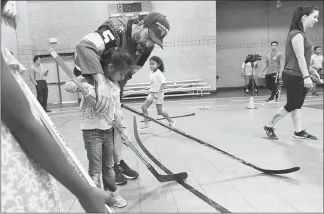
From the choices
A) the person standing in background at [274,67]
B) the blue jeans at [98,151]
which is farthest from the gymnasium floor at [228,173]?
the person standing in background at [274,67]

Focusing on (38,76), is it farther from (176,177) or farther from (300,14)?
(300,14)

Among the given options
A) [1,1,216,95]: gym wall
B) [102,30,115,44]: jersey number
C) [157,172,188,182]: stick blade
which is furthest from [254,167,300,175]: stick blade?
[1,1,216,95]: gym wall

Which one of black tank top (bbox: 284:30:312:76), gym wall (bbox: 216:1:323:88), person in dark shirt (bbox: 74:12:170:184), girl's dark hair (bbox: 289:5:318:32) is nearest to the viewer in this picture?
person in dark shirt (bbox: 74:12:170:184)

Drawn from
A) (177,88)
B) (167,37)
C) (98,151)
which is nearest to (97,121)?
(98,151)

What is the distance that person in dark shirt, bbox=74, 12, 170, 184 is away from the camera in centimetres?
149

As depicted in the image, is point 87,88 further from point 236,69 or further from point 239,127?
point 236,69

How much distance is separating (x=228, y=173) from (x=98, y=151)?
50.2 inches

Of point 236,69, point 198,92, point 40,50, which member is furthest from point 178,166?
point 236,69

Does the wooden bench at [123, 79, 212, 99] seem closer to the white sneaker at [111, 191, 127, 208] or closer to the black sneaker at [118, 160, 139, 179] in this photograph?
the black sneaker at [118, 160, 139, 179]

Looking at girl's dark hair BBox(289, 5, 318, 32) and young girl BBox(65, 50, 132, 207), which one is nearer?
young girl BBox(65, 50, 132, 207)

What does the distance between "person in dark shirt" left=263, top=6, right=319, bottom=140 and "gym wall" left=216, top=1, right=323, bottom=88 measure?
8.11 m

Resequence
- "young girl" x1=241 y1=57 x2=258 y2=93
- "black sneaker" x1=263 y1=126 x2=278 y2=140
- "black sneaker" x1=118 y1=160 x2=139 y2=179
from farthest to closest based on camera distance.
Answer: "young girl" x1=241 y1=57 x2=258 y2=93, "black sneaker" x1=263 y1=126 x2=278 y2=140, "black sneaker" x1=118 y1=160 x2=139 y2=179

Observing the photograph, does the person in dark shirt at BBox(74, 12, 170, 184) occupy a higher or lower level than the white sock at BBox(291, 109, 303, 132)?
higher

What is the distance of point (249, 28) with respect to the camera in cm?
1102
